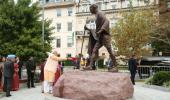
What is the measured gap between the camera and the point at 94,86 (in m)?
14.1

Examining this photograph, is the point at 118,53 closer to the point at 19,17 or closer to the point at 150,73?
the point at 150,73

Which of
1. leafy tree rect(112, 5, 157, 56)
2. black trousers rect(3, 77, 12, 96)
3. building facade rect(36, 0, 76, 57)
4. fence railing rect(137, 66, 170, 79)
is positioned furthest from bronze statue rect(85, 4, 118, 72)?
building facade rect(36, 0, 76, 57)

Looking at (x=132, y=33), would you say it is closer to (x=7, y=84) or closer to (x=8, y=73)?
(x=8, y=73)

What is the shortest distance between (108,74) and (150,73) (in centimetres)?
1779

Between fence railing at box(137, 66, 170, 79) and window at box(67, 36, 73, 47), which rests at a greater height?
A: window at box(67, 36, 73, 47)

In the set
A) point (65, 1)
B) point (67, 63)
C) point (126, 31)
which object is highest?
point (65, 1)

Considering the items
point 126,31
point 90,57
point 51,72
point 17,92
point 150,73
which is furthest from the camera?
point 126,31

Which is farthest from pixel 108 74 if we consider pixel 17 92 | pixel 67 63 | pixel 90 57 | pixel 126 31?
pixel 67 63

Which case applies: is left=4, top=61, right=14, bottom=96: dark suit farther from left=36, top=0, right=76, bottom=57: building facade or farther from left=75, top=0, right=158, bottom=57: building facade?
left=36, top=0, right=76, bottom=57: building facade

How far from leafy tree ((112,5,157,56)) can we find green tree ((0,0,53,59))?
18.6 metres

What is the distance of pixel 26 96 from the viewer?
19.8 meters

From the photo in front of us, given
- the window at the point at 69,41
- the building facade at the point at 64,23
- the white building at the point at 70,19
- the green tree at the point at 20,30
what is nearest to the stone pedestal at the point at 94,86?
the green tree at the point at 20,30

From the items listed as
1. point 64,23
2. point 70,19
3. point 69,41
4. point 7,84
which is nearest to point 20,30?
point 7,84

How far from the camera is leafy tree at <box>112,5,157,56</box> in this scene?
45719 mm
